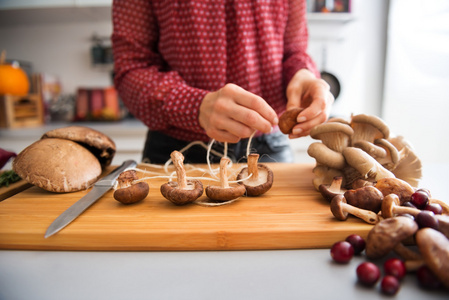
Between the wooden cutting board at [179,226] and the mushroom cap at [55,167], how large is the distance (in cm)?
6

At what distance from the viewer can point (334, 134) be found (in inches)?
29.3

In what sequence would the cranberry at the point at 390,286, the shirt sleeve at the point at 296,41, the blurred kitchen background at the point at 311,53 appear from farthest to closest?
the blurred kitchen background at the point at 311,53, the shirt sleeve at the point at 296,41, the cranberry at the point at 390,286

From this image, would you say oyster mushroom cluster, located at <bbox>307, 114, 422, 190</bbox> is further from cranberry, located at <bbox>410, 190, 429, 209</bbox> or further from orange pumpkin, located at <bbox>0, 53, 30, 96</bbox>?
orange pumpkin, located at <bbox>0, 53, 30, 96</bbox>

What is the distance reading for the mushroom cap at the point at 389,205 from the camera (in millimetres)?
531

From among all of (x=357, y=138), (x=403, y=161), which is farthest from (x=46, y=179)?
(x=403, y=161)

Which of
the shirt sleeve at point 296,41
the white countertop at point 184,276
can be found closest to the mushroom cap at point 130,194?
the white countertop at point 184,276

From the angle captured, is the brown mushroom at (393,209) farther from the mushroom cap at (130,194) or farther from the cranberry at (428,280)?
the mushroom cap at (130,194)

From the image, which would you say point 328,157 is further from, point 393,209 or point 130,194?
point 130,194

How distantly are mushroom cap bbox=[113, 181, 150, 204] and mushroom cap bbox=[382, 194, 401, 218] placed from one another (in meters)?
0.48

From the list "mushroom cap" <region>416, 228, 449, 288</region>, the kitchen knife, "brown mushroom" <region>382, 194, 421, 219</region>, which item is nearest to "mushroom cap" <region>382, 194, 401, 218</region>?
"brown mushroom" <region>382, 194, 421, 219</region>

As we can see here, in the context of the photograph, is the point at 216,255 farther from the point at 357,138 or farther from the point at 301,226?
the point at 357,138

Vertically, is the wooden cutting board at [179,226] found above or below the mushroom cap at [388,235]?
below

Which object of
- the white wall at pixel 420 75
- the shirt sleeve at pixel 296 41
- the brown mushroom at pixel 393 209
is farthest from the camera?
the white wall at pixel 420 75

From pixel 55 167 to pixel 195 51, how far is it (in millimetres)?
596
